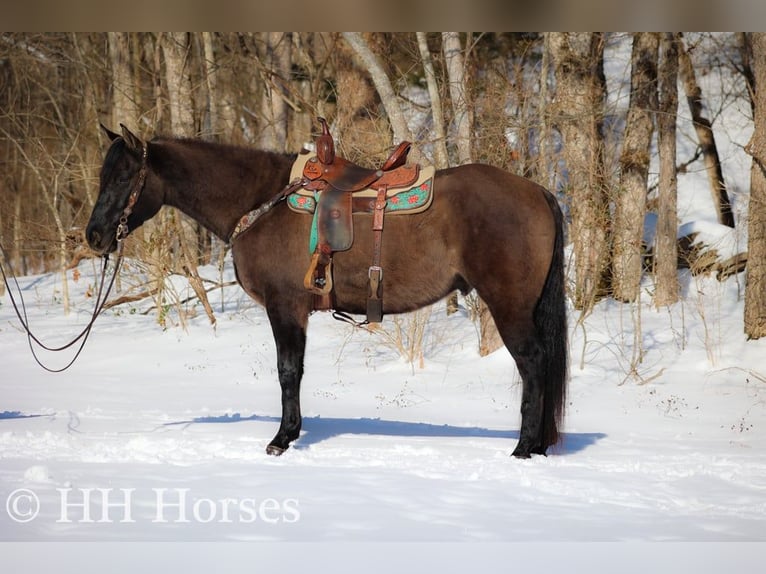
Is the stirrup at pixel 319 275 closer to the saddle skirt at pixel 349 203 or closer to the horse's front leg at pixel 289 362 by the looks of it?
the saddle skirt at pixel 349 203

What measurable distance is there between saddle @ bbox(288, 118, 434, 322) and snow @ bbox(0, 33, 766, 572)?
2.99ft

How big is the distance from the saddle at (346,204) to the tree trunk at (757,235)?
4633mm

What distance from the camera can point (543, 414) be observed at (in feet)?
15.2

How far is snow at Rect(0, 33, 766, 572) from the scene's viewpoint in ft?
12.4

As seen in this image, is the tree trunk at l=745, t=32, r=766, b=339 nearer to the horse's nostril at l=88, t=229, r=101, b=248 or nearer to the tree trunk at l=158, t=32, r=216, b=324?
the tree trunk at l=158, t=32, r=216, b=324

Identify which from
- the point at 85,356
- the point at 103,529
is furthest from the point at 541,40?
the point at 103,529

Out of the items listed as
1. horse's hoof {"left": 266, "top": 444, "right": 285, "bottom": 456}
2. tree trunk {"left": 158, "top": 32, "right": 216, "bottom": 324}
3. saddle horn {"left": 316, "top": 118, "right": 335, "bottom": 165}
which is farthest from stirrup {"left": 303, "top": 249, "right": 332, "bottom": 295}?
tree trunk {"left": 158, "top": 32, "right": 216, "bottom": 324}

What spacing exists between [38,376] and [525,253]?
5.23 metres

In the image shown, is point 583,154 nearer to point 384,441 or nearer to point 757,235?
point 757,235

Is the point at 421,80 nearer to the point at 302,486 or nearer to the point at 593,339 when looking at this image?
the point at 593,339

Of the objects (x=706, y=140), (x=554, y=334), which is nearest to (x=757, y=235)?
(x=706, y=140)

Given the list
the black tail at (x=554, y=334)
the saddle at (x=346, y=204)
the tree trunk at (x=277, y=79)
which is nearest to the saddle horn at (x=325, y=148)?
the saddle at (x=346, y=204)

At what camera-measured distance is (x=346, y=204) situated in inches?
184

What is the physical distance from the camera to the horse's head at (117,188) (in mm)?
4727
